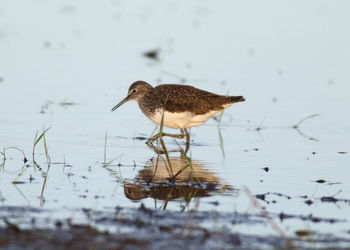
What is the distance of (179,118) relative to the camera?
1059 cm

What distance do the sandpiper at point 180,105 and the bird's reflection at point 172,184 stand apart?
137 centimetres

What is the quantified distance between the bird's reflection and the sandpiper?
137cm

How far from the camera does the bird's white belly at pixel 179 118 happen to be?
1054 cm

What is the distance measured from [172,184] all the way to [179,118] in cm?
237

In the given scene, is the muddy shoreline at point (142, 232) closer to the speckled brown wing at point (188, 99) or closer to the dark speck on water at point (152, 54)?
the speckled brown wing at point (188, 99)

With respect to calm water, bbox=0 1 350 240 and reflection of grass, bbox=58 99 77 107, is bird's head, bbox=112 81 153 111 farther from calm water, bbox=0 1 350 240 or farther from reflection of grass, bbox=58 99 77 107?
reflection of grass, bbox=58 99 77 107

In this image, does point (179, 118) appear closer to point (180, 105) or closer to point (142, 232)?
point (180, 105)

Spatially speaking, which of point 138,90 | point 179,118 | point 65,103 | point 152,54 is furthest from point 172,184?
point 152,54

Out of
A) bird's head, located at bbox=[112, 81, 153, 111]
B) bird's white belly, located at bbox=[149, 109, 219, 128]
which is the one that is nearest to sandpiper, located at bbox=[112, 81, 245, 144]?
bird's white belly, located at bbox=[149, 109, 219, 128]

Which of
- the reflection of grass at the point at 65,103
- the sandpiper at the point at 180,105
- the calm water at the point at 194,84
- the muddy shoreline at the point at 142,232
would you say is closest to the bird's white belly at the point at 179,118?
the sandpiper at the point at 180,105

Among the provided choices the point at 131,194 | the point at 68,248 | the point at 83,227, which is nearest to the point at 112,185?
the point at 131,194

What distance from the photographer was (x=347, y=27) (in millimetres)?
20312

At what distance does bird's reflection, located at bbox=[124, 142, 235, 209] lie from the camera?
7.87 meters

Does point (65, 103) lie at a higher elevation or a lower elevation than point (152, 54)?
lower
